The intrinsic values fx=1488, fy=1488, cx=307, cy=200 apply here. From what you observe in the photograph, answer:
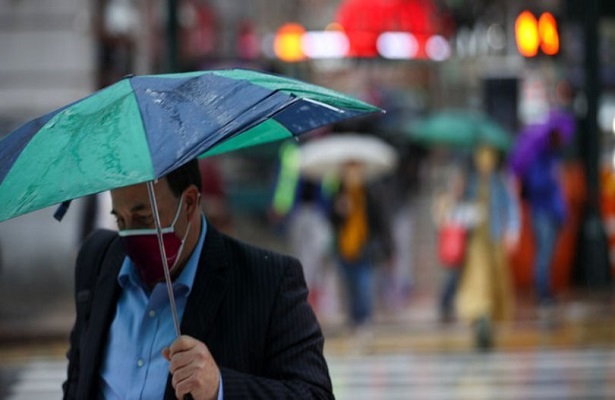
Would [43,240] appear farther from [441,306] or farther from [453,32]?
[453,32]

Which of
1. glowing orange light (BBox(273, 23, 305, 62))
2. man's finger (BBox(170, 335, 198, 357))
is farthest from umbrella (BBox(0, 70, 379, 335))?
glowing orange light (BBox(273, 23, 305, 62))

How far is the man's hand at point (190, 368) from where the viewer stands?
141 inches

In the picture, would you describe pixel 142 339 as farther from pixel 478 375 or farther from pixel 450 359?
pixel 450 359

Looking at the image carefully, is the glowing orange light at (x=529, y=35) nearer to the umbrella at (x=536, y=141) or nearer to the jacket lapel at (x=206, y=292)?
the umbrella at (x=536, y=141)

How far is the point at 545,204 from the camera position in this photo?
1569cm

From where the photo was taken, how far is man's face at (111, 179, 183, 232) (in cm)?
381

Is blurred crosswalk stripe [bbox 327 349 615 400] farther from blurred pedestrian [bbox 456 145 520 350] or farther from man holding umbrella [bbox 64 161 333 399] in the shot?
man holding umbrella [bbox 64 161 333 399]

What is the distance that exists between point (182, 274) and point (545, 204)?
12130mm

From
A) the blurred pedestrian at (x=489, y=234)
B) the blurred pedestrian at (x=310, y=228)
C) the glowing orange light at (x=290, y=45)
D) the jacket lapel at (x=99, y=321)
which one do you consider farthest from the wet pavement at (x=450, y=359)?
the glowing orange light at (x=290, y=45)

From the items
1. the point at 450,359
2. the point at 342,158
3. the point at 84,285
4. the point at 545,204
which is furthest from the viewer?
the point at 545,204

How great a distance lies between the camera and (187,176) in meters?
3.92

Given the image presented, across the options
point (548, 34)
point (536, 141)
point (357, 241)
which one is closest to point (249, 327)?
point (357, 241)

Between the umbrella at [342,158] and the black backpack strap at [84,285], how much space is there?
9.75m

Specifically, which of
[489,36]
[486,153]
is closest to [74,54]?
[486,153]
